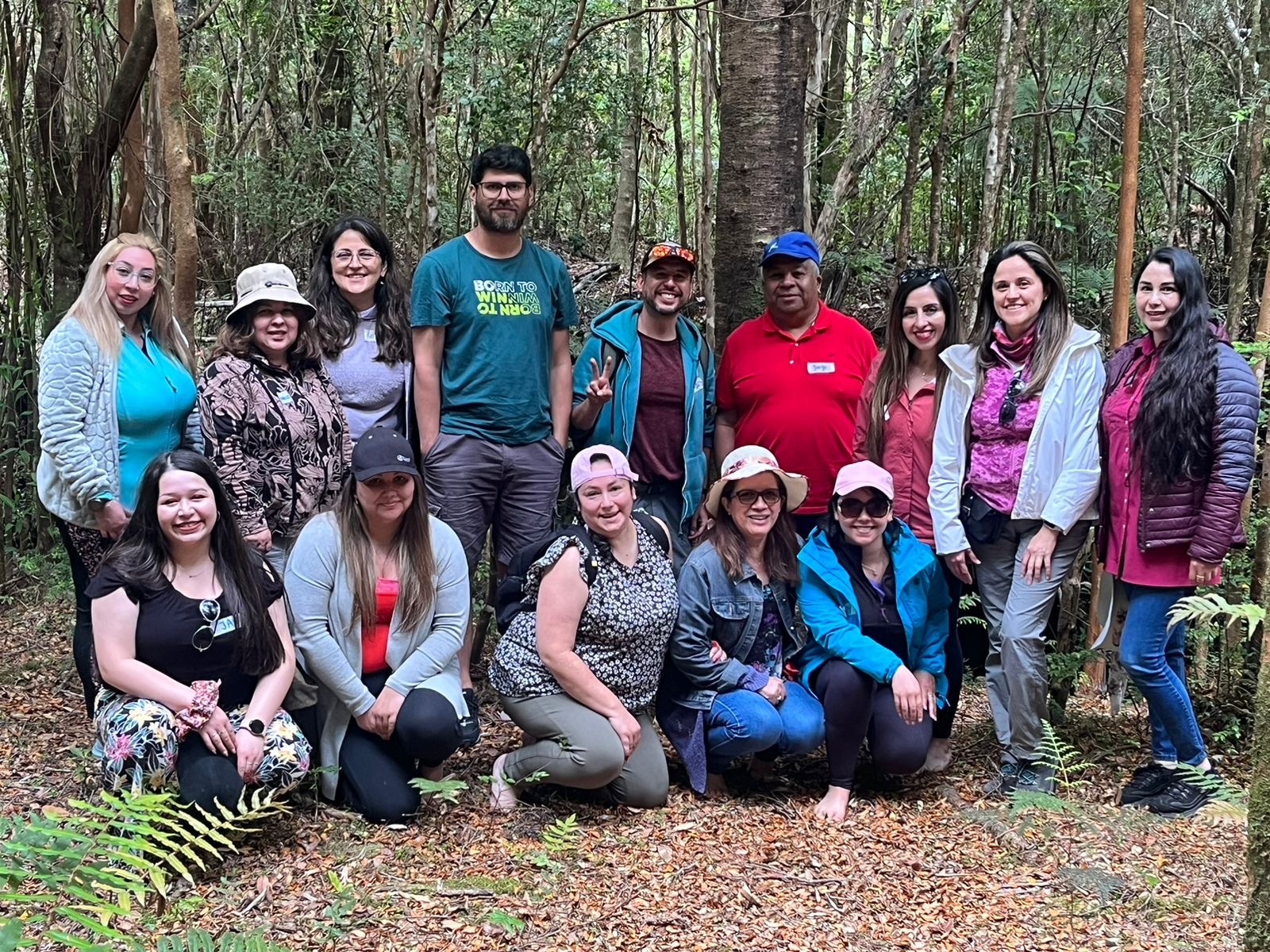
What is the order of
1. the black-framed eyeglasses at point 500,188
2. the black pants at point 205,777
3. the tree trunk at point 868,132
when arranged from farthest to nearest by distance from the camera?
the tree trunk at point 868,132, the black-framed eyeglasses at point 500,188, the black pants at point 205,777

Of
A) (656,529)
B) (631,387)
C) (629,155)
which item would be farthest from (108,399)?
(629,155)

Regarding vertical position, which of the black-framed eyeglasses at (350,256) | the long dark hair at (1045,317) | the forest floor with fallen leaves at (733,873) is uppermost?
the black-framed eyeglasses at (350,256)

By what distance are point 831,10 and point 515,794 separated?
22.0 ft

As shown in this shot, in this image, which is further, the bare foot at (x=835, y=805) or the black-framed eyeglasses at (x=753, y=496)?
the black-framed eyeglasses at (x=753, y=496)

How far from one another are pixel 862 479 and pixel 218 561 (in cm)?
240

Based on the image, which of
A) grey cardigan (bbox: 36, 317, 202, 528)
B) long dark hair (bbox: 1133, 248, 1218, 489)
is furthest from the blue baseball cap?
grey cardigan (bbox: 36, 317, 202, 528)

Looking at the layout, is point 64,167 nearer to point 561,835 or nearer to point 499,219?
point 499,219

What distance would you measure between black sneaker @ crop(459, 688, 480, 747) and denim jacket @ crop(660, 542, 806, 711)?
2.58ft

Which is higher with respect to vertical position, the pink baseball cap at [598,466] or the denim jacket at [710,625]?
the pink baseball cap at [598,466]

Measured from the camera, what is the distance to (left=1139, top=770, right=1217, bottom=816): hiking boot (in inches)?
160

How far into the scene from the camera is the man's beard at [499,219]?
14.7 feet

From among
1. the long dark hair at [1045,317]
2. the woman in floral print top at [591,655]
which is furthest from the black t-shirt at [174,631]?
the long dark hair at [1045,317]

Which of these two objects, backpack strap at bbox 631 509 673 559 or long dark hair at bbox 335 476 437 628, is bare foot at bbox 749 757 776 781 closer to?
backpack strap at bbox 631 509 673 559

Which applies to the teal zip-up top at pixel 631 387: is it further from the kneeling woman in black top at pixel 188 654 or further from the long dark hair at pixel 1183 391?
the long dark hair at pixel 1183 391
